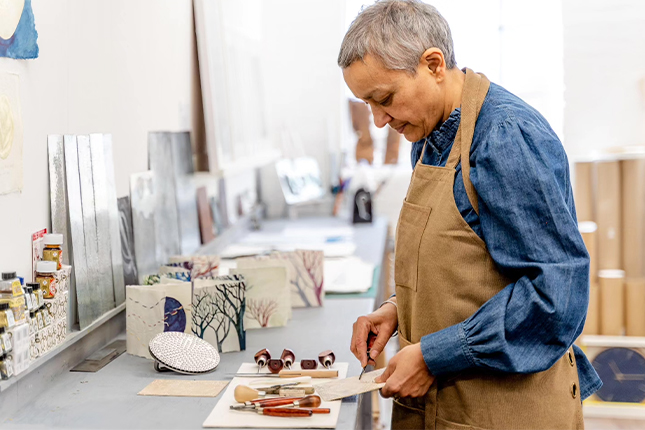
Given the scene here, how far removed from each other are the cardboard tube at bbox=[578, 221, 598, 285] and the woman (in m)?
2.24

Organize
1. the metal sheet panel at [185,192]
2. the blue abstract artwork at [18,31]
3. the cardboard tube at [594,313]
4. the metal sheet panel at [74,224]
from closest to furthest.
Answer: the blue abstract artwork at [18,31] < the metal sheet panel at [74,224] < the metal sheet panel at [185,192] < the cardboard tube at [594,313]

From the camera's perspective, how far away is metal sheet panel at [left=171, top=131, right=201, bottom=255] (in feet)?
9.50

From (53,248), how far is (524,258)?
3.65 feet

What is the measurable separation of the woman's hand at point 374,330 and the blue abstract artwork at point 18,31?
1.01 m

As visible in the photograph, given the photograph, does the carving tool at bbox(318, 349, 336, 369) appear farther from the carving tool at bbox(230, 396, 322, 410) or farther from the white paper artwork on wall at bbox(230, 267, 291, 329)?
the white paper artwork on wall at bbox(230, 267, 291, 329)

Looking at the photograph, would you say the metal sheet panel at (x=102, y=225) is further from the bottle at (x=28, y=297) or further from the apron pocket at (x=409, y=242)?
the apron pocket at (x=409, y=242)

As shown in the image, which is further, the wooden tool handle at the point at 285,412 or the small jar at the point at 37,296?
the small jar at the point at 37,296

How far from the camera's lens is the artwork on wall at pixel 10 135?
157 centimetres

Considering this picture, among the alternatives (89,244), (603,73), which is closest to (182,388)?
(89,244)

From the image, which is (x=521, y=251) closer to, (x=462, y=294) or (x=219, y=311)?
(x=462, y=294)

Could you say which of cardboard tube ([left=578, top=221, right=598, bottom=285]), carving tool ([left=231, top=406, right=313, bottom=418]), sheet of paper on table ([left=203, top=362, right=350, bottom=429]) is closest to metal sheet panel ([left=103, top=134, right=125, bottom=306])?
sheet of paper on table ([left=203, top=362, right=350, bottom=429])

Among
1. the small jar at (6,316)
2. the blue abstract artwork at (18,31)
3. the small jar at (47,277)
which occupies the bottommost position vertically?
the small jar at (6,316)

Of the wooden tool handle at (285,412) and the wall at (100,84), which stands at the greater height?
the wall at (100,84)

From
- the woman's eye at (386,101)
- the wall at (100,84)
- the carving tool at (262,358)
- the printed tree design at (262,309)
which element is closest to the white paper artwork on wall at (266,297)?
the printed tree design at (262,309)
